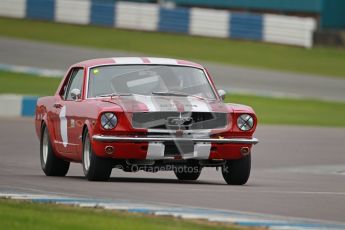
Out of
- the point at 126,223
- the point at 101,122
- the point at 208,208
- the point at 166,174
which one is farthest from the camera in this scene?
the point at 166,174

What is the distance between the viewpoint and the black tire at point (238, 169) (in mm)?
11883

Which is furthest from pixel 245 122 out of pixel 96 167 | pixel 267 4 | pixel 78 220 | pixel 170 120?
pixel 267 4

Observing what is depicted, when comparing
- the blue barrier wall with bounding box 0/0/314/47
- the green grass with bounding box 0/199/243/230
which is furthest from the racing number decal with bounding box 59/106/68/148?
the blue barrier wall with bounding box 0/0/314/47

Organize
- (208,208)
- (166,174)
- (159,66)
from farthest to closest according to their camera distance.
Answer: (166,174) → (159,66) → (208,208)

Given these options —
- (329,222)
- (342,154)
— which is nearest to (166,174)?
(342,154)

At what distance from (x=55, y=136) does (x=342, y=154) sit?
19.3ft

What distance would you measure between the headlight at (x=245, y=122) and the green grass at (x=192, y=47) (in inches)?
861

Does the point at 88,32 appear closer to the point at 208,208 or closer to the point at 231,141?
the point at 231,141

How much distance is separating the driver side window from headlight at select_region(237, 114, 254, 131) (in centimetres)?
182

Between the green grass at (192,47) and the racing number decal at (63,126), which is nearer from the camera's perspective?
the racing number decal at (63,126)

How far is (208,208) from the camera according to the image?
9.22m

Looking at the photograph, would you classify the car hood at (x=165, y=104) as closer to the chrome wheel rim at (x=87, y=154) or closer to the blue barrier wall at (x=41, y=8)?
the chrome wheel rim at (x=87, y=154)

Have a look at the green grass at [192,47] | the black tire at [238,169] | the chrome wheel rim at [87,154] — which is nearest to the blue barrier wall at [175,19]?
the green grass at [192,47]

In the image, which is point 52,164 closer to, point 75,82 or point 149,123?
point 75,82
